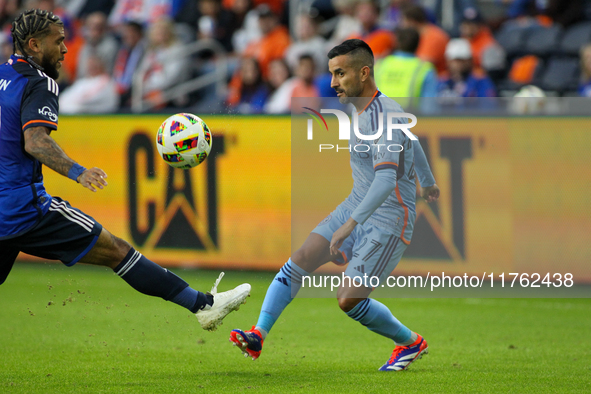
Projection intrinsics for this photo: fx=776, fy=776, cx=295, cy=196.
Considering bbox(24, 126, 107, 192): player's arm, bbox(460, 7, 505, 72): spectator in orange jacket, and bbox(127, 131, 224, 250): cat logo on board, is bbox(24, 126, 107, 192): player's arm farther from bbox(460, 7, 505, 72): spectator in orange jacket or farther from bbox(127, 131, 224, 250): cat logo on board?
bbox(460, 7, 505, 72): spectator in orange jacket

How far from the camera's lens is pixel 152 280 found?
499 cm

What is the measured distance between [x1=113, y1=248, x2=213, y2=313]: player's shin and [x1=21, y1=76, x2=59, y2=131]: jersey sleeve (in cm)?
98

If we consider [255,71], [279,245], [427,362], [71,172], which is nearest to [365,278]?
[427,362]

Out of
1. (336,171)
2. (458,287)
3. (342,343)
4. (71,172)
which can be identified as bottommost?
(458,287)

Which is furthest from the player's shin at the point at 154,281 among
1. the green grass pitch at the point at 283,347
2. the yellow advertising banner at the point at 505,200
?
the yellow advertising banner at the point at 505,200

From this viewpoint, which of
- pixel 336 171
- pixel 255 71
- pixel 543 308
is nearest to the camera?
pixel 543 308

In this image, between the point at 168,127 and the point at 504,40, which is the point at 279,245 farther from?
Result: the point at 504,40

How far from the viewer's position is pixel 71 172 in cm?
448

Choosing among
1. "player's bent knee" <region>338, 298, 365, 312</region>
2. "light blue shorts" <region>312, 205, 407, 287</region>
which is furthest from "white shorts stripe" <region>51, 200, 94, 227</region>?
"player's bent knee" <region>338, 298, 365, 312</region>

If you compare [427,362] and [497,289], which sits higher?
[427,362]

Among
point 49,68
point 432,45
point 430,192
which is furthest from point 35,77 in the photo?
point 432,45

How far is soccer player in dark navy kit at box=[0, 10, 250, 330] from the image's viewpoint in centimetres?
467

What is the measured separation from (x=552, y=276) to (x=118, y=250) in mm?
5222

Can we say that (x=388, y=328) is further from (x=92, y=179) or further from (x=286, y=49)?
A: (x=286, y=49)
